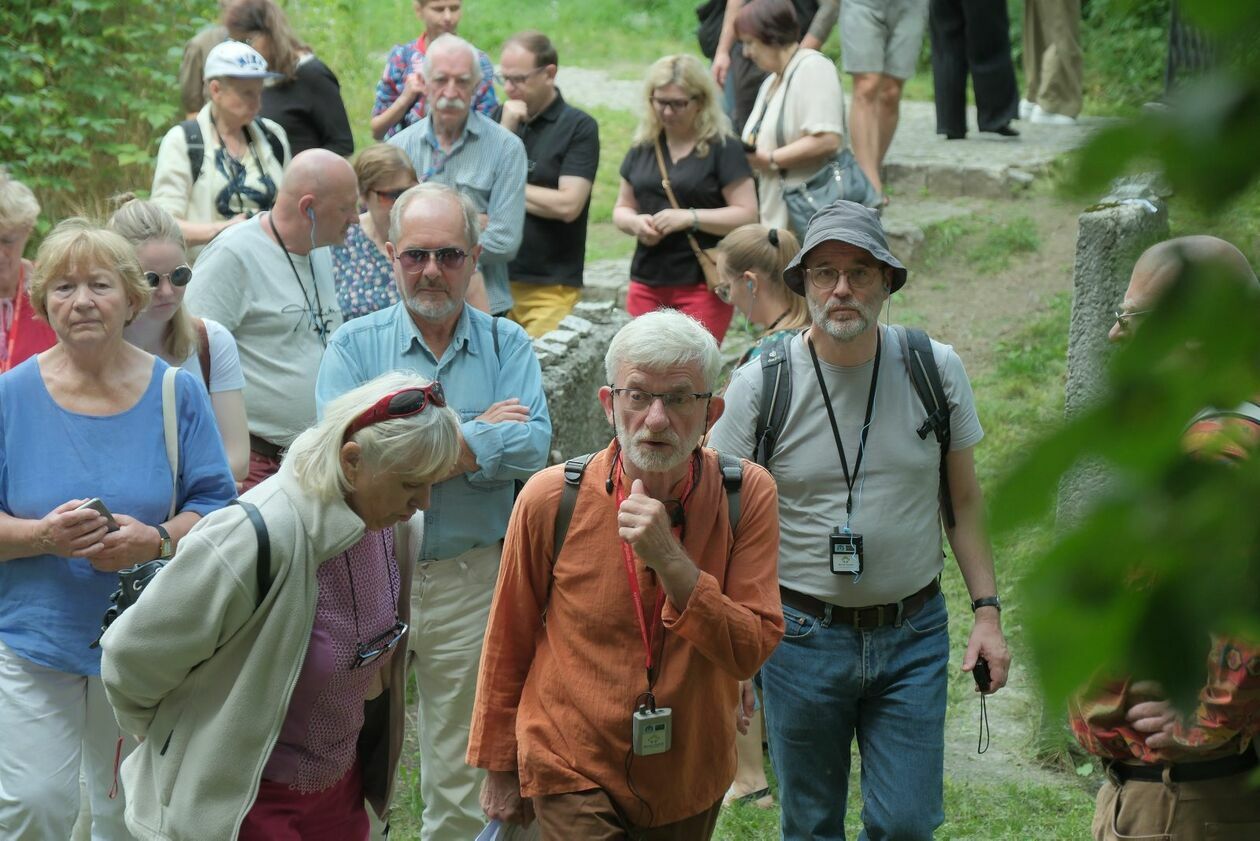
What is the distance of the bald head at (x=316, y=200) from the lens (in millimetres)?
5297

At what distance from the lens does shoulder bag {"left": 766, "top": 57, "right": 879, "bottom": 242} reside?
739cm

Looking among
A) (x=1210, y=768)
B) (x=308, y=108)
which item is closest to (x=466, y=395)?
(x=1210, y=768)

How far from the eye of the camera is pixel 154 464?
4168 mm

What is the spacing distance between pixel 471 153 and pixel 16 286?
2.19 meters

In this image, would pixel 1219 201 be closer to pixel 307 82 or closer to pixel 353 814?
pixel 353 814

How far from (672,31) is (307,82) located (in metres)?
11.2

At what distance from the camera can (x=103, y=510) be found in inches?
157

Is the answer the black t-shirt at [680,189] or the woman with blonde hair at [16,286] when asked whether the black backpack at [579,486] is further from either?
the black t-shirt at [680,189]

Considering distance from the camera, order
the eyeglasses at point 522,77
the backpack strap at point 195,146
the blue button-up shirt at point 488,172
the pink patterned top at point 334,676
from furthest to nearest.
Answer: the eyeglasses at point 522,77 < the blue button-up shirt at point 488,172 < the backpack strap at point 195,146 < the pink patterned top at point 334,676

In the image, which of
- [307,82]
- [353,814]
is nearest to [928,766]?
[353,814]

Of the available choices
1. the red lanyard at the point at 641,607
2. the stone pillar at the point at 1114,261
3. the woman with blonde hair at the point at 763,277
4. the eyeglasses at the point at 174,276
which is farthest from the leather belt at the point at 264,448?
the stone pillar at the point at 1114,261

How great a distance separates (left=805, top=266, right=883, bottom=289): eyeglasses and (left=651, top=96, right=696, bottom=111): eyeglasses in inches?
117

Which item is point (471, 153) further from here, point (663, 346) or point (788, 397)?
point (663, 346)

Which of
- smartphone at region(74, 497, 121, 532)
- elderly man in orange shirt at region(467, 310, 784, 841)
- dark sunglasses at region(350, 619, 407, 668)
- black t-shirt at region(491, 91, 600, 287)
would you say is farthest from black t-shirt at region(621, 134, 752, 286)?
dark sunglasses at region(350, 619, 407, 668)
